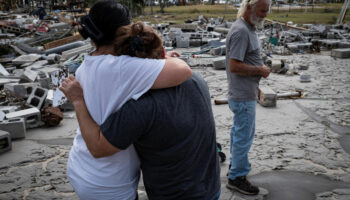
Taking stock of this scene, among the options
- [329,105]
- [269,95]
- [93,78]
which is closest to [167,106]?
[93,78]

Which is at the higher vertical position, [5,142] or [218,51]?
[218,51]

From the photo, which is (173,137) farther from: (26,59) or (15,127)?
(26,59)

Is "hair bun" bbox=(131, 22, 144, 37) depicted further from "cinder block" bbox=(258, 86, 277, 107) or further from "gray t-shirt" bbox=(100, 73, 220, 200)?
"cinder block" bbox=(258, 86, 277, 107)

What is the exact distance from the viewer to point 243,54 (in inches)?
109

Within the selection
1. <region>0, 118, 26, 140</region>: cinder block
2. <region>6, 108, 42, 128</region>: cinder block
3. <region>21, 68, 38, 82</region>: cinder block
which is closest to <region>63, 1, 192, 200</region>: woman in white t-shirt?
<region>0, 118, 26, 140</region>: cinder block

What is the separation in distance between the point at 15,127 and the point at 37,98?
1.56 meters

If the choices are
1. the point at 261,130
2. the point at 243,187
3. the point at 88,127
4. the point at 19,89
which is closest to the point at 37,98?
the point at 19,89

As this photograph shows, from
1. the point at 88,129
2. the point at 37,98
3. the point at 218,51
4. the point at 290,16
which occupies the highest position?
the point at 290,16

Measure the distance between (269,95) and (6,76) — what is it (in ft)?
25.5

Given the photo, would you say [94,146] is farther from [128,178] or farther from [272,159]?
[272,159]

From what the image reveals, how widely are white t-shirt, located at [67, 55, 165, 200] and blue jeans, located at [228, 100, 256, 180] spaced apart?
165cm

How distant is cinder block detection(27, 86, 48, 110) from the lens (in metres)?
6.23

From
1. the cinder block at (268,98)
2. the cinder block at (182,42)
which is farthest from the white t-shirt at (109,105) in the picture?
the cinder block at (182,42)

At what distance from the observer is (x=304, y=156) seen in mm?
4105
